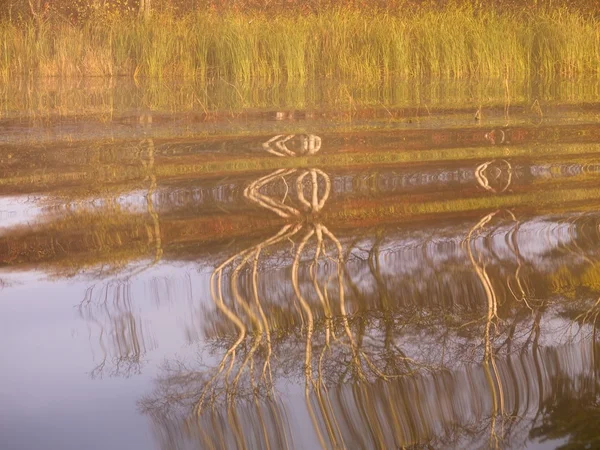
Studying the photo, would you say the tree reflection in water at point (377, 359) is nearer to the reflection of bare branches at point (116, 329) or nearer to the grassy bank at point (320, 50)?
the reflection of bare branches at point (116, 329)

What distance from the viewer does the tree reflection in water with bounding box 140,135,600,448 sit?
3.21m

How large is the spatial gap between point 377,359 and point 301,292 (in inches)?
39.6

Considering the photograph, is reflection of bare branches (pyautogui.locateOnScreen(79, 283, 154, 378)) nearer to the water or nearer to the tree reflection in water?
the water

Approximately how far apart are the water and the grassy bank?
7.51 m

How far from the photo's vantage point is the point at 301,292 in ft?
15.6

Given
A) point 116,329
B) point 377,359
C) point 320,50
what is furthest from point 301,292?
point 320,50

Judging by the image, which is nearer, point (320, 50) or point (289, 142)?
point (289, 142)

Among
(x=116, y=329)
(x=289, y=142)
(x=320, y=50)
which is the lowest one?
(x=116, y=329)

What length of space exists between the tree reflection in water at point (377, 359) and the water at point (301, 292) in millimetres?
10

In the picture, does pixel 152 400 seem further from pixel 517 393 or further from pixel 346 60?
pixel 346 60

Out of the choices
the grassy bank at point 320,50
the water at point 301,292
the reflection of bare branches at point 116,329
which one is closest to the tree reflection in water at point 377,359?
the water at point 301,292

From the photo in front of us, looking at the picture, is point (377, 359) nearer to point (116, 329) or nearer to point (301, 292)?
point (301, 292)

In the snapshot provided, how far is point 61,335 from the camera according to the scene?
13.8ft

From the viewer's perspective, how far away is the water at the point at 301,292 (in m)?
3.29
